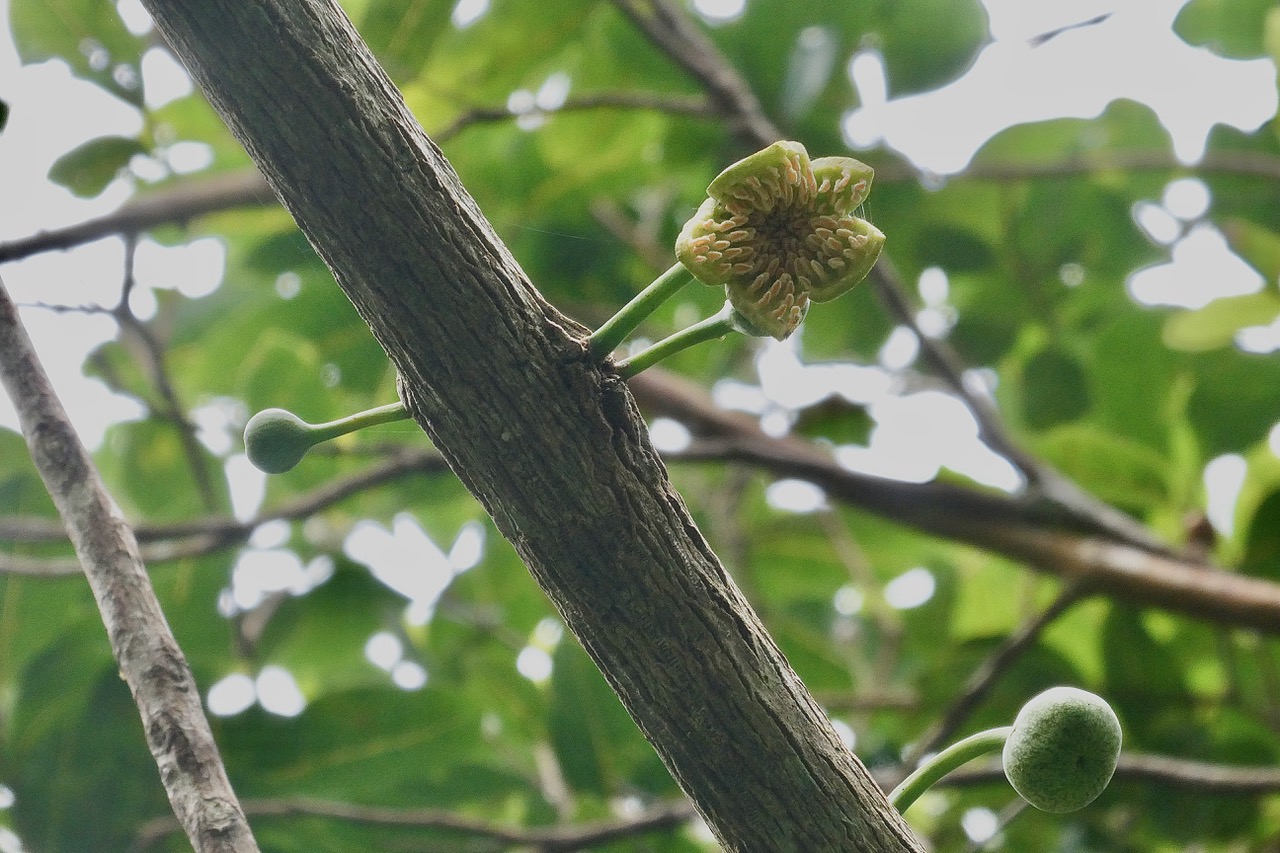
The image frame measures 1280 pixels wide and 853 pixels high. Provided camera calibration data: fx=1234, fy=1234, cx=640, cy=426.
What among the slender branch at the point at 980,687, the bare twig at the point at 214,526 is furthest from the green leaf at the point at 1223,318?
the bare twig at the point at 214,526

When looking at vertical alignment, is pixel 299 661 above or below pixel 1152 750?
above

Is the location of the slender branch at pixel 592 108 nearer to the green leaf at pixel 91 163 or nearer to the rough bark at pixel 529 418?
the green leaf at pixel 91 163

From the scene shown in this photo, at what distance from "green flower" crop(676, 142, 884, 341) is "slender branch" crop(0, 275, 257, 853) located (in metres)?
0.61

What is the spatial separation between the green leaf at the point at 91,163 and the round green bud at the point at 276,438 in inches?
65.5

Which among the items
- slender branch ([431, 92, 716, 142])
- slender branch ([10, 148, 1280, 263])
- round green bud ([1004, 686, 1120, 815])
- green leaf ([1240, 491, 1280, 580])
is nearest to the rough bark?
round green bud ([1004, 686, 1120, 815])

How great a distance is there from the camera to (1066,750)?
102 cm

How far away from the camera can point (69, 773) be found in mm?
2678

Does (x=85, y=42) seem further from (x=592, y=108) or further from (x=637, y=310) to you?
(x=637, y=310)

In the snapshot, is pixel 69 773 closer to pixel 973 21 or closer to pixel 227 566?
pixel 227 566

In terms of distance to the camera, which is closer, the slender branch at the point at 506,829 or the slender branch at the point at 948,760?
the slender branch at the point at 948,760

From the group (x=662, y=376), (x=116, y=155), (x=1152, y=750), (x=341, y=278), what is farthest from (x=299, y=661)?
(x=341, y=278)

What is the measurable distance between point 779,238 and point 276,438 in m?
0.49

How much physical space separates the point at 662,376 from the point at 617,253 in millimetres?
391

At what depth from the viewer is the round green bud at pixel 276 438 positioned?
3.67 feet
